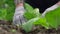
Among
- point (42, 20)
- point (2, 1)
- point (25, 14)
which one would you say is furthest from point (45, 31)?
point (2, 1)

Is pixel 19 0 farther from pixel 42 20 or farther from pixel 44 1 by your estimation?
pixel 44 1

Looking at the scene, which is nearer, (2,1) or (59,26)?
(59,26)

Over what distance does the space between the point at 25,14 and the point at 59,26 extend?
8.2 inches

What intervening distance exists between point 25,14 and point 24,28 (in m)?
0.17

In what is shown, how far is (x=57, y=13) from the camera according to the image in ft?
2.21

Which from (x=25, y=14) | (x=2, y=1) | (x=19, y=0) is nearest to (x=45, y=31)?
(x=25, y=14)

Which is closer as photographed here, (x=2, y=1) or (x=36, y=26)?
(x=36, y=26)

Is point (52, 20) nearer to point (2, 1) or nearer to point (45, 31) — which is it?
point (45, 31)

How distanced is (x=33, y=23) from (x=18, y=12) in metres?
0.20

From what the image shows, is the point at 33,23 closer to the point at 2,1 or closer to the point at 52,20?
the point at 52,20

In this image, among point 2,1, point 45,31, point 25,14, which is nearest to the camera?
point 45,31

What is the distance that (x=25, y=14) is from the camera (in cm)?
84

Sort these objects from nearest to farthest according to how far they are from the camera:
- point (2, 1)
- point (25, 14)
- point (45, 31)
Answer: point (45, 31), point (25, 14), point (2, 1)

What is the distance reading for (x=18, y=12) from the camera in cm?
87
